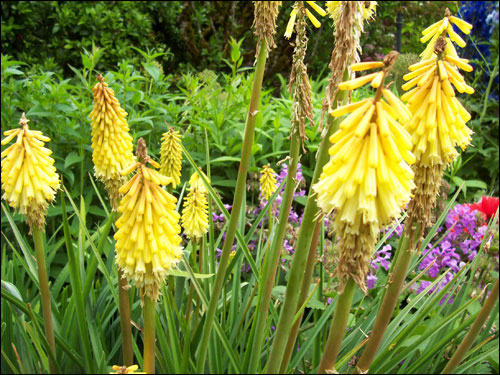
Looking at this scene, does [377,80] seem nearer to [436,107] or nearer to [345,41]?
[345,41]

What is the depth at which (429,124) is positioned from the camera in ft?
5.00

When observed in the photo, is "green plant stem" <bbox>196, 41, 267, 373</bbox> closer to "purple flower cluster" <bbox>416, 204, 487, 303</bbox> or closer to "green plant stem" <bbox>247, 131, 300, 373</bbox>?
"green plant stem" <bbox>247, 131, 300, 373</bbox>

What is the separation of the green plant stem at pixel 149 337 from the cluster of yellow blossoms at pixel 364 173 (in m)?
0.60

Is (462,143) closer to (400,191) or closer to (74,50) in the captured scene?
(400,191)

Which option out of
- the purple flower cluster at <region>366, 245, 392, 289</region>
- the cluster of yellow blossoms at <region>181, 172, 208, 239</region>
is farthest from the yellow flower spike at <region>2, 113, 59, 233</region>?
the purple flower cluster at <region>366, 245, 392, 289</region>

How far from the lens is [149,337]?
1537mm

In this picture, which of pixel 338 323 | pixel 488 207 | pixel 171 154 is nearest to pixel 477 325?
pixel 338 323

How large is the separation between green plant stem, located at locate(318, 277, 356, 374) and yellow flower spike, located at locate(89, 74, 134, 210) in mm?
1131

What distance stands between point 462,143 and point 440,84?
237 mm

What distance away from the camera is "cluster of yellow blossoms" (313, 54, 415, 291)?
1.26m

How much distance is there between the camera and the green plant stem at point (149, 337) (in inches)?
59.5

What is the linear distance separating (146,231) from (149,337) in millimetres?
320

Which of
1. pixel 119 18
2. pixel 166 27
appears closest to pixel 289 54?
pixel 166 27

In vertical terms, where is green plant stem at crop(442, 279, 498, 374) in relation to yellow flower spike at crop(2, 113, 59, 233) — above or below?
below
